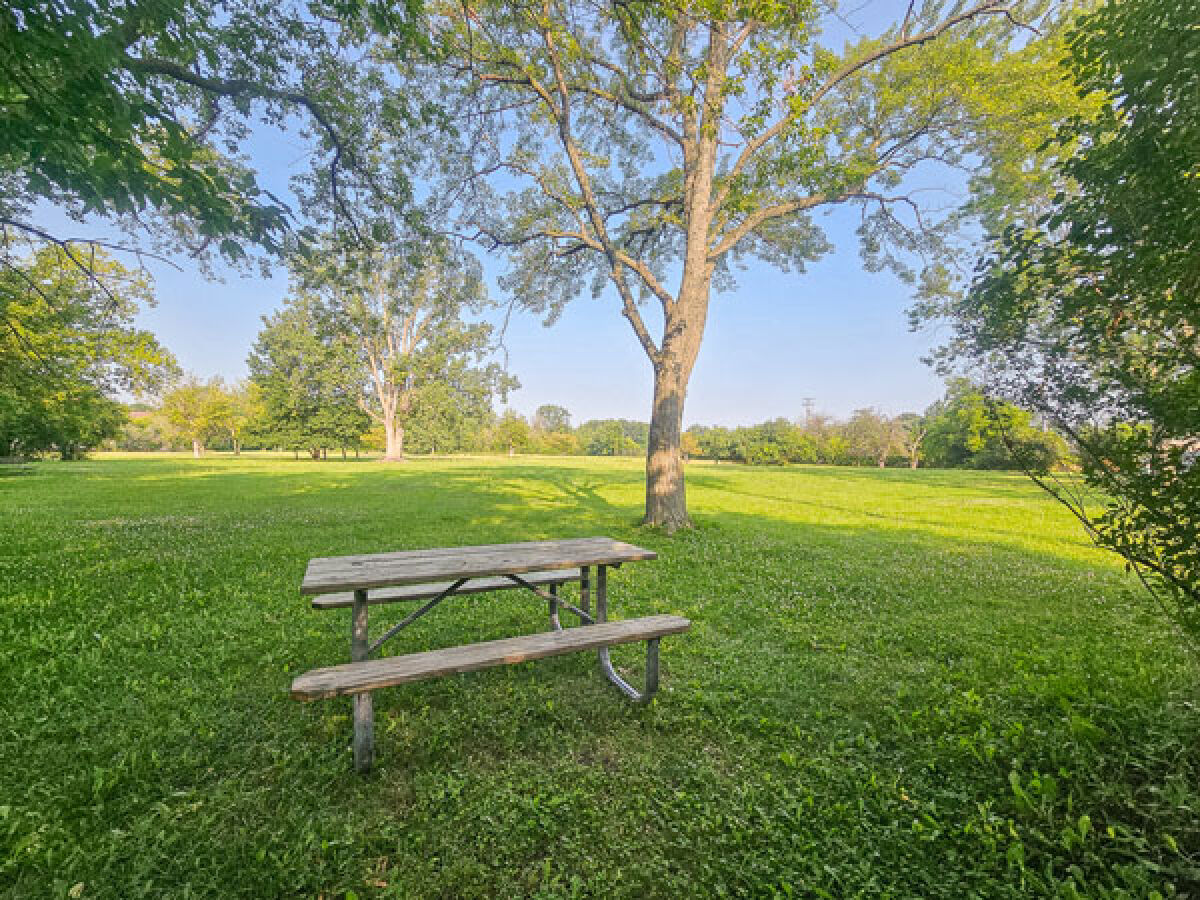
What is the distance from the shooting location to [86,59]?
11.0ft

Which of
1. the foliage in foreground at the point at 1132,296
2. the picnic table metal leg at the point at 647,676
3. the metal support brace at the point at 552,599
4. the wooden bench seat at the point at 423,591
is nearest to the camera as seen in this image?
the foliage in foreground at the point at 1132,296

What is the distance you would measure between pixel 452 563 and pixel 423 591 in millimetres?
556

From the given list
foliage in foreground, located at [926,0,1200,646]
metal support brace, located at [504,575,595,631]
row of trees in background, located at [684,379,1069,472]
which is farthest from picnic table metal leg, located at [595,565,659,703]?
row of trees in background, located at [684,379,1069,472]

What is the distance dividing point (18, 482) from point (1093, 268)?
1066 inches

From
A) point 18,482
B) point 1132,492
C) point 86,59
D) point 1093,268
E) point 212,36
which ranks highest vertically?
point 212,36

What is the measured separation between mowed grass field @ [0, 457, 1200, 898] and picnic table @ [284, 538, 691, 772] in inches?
17.8

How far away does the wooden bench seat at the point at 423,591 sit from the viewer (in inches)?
132

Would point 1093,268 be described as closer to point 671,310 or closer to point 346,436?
point 671,310

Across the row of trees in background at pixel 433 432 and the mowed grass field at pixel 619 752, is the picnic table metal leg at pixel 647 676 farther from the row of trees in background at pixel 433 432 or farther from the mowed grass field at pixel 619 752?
the row of trees in background at pixel 433 432

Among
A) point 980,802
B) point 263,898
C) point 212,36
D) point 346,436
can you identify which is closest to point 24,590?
point 263,898

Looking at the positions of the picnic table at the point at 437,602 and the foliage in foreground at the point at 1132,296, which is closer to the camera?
the foliage in foreground at the point at 1132,296

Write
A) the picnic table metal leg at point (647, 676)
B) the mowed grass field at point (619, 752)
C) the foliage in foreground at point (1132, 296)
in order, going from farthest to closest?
1. the picnic table metal leg at point (647, 676)
2. the foliage in foreground at point (1132, 296)
3. the mowed grass field at point (619, 752)

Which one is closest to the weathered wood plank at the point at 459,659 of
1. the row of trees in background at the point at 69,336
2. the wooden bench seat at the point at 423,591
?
the wooden bench seat at the point at 423,591

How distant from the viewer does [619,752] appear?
9.12 feet
